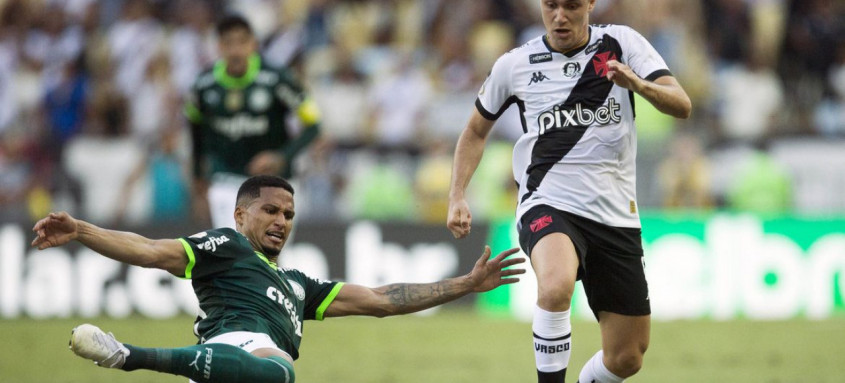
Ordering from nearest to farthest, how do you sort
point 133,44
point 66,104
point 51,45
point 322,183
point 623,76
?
1. point 623,76
2. point 322,183
3. point 66,104
4. point 133,44
5. point 51,45

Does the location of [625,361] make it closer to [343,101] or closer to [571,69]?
[571,69]

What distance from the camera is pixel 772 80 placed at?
19.5 meters

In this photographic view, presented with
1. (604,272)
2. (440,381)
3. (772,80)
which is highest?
(772,80)

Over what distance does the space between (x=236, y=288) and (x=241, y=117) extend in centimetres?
513

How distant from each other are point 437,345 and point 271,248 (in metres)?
6.89

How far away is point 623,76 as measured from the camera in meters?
6.91

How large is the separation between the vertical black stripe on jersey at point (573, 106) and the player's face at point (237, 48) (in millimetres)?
4370

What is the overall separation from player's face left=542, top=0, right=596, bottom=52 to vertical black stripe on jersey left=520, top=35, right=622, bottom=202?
15 centimetres

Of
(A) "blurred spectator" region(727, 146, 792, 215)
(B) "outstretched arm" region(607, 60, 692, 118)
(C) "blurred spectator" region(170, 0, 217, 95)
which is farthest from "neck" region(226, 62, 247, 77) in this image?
(A) "blurred spectator" region(727, 146, 792, 215)

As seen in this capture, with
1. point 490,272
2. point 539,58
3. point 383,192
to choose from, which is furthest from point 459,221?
point 383,192

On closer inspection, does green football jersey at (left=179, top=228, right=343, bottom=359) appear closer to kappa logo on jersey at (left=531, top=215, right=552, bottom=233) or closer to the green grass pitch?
kappa logo on jersey at (left=531, top=215, right=552, bottom=233)

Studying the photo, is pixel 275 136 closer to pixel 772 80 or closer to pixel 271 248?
pixel 271 248

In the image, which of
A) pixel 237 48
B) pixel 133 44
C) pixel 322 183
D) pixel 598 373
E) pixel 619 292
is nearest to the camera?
pixel 619 292

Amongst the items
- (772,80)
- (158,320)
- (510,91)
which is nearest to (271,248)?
(510,91)
